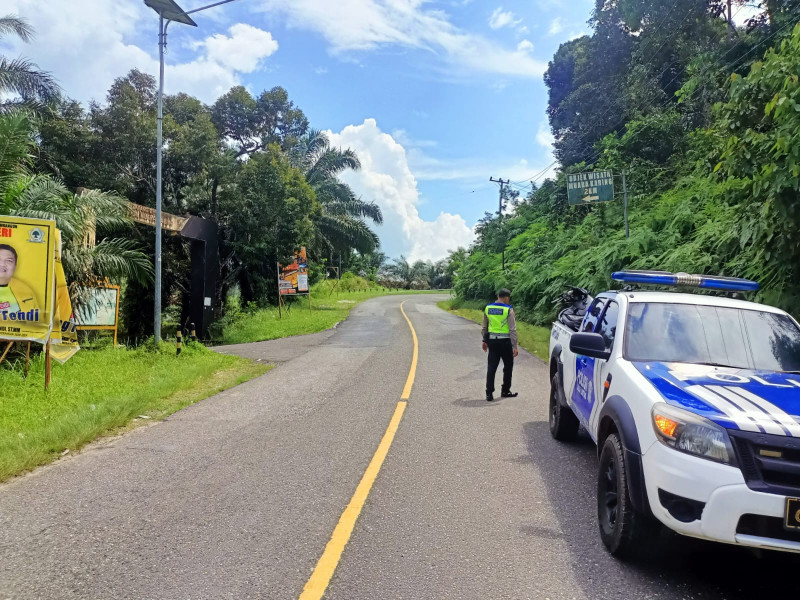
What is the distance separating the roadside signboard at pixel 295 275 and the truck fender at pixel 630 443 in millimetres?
24702

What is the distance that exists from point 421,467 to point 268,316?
22702 mm

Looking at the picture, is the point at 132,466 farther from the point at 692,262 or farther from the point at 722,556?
the point at 692,262

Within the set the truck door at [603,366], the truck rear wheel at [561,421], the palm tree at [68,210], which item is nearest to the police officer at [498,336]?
the truck rear wheel at [561,421]

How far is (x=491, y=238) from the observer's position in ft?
131

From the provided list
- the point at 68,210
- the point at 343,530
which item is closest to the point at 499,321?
the point at 343,530

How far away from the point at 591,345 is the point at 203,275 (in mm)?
18696

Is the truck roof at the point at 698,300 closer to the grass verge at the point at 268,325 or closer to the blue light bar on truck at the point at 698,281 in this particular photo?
the blue light bar on truck at the point at 698,281

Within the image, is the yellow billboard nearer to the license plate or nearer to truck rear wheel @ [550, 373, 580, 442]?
truck rear wheel @ [550, 373, 580, 442]

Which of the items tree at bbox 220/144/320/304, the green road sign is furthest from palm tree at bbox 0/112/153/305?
the green road sign

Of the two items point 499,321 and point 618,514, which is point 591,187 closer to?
point 499,321

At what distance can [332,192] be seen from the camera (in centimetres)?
3969

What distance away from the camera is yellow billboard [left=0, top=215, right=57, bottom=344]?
9.18 metres

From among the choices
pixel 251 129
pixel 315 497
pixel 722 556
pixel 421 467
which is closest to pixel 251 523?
pixel 315 497

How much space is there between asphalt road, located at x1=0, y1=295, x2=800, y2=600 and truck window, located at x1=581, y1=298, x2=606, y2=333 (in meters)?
1.37
